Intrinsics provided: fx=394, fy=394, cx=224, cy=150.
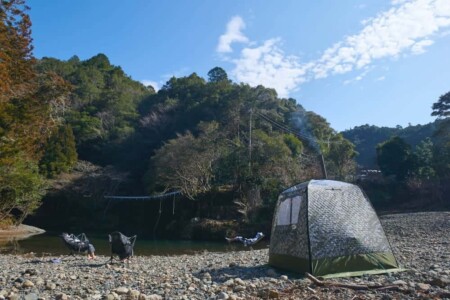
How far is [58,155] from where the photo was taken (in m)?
37.2

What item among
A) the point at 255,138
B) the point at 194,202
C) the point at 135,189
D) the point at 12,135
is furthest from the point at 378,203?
the point at 12,135

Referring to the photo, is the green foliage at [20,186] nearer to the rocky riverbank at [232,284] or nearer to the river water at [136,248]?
the river water at [136,248]

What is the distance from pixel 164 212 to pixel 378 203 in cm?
1763

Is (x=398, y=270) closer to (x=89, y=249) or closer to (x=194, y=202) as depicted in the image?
(x=89, y=249)

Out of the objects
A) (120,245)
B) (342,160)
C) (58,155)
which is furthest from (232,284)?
(58,155)

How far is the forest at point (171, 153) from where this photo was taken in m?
16.9

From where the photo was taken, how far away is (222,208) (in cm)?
2798

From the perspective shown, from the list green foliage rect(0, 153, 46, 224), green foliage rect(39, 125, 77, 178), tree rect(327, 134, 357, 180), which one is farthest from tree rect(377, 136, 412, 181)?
green foliage rect(39, 125, 77, 178)

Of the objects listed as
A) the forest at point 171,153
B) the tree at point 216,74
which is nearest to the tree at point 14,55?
the forest at point 171,153

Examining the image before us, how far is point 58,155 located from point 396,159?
3028 cm

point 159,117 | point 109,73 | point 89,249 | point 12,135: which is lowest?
point 89,249

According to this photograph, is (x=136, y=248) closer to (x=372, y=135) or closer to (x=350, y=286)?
(x=350, y=286)

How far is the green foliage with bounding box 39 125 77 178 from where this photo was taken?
120 feet

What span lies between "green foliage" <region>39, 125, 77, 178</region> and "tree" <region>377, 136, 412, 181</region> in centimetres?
2883
